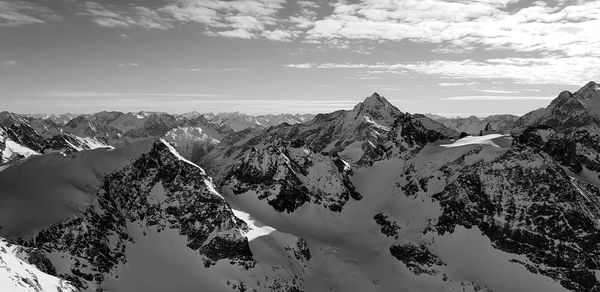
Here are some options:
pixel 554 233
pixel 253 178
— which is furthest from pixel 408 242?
pixel 253 178

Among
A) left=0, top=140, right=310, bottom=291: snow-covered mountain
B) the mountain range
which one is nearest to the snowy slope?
the mountain range

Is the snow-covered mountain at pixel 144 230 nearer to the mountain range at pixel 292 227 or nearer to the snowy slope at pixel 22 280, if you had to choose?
the mountain range at pixel 292 227

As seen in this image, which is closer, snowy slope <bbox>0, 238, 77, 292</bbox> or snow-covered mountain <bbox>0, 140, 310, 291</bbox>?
snowy slope <bbox>0, 238, 77, 292</bbox>

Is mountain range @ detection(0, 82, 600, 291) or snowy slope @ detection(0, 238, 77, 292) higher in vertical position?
snowy slope @ detection(0, 238, 77, 292)

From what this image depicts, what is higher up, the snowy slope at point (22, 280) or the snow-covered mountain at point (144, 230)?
the snowy slope at point (22, 280)

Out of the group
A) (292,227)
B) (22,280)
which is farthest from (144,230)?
(22,280)

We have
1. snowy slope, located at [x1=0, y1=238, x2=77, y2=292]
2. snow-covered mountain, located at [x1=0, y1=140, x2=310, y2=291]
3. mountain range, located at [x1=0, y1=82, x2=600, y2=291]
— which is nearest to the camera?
snowy slope, located at [x1=0, y1=238, x2=77, y2=292]

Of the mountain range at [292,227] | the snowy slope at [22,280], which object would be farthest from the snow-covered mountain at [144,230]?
the snowy slope at [22,280]

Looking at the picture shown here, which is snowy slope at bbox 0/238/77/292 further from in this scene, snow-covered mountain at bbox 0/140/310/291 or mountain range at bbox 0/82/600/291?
snow-covered mountain at bbox 0/140/310/291

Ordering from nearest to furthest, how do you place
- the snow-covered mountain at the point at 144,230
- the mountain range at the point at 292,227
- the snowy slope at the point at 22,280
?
1. the snowy slope at the point at 22,280
2. the snow-covered mountain at the point at 144,230
3. the mountain range at the point at 292,227

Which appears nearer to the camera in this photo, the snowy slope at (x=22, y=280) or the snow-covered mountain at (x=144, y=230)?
the snowy slope at (x=22, y=280)

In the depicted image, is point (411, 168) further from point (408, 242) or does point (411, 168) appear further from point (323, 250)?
point (323, 250)
